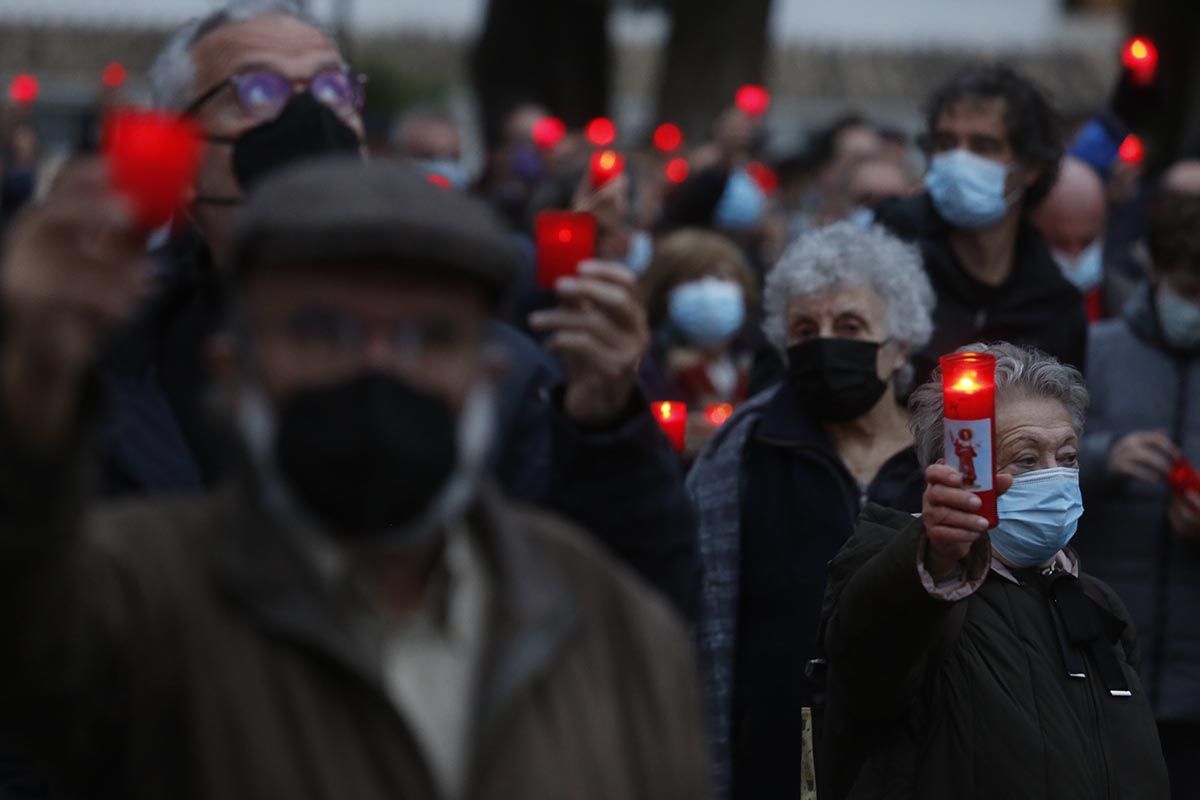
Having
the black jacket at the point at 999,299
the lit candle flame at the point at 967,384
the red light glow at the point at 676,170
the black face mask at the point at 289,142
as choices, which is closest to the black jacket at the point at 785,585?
the black jacket at the point at 999,299

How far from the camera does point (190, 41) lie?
13.5 feet

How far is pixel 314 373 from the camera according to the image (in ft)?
7.43

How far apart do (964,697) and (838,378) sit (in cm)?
142

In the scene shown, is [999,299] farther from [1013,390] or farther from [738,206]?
[738,206]

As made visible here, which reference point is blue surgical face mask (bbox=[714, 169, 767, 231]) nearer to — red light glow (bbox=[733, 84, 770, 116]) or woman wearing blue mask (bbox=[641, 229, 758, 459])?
red light glow (bbox=[733, 84, 770, 116])

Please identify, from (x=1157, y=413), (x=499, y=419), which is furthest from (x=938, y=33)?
(x=499, y=419)

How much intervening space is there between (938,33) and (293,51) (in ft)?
152

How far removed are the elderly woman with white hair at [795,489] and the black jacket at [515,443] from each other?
1790 mm

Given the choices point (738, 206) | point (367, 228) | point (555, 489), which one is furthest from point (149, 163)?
point (738, 206)

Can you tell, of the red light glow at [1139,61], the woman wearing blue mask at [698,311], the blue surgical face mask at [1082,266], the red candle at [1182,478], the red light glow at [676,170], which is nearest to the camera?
the red candle at [1182,478]

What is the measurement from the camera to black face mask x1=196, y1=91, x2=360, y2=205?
3658 millimetres

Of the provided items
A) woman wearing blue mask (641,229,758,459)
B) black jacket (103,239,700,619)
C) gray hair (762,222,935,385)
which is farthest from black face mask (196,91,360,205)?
woman wearing blue mask (641,229,758,459)

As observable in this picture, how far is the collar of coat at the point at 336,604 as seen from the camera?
221cm

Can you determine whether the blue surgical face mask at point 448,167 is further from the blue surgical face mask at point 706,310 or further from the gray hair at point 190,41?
the gray hair at point 190,41
